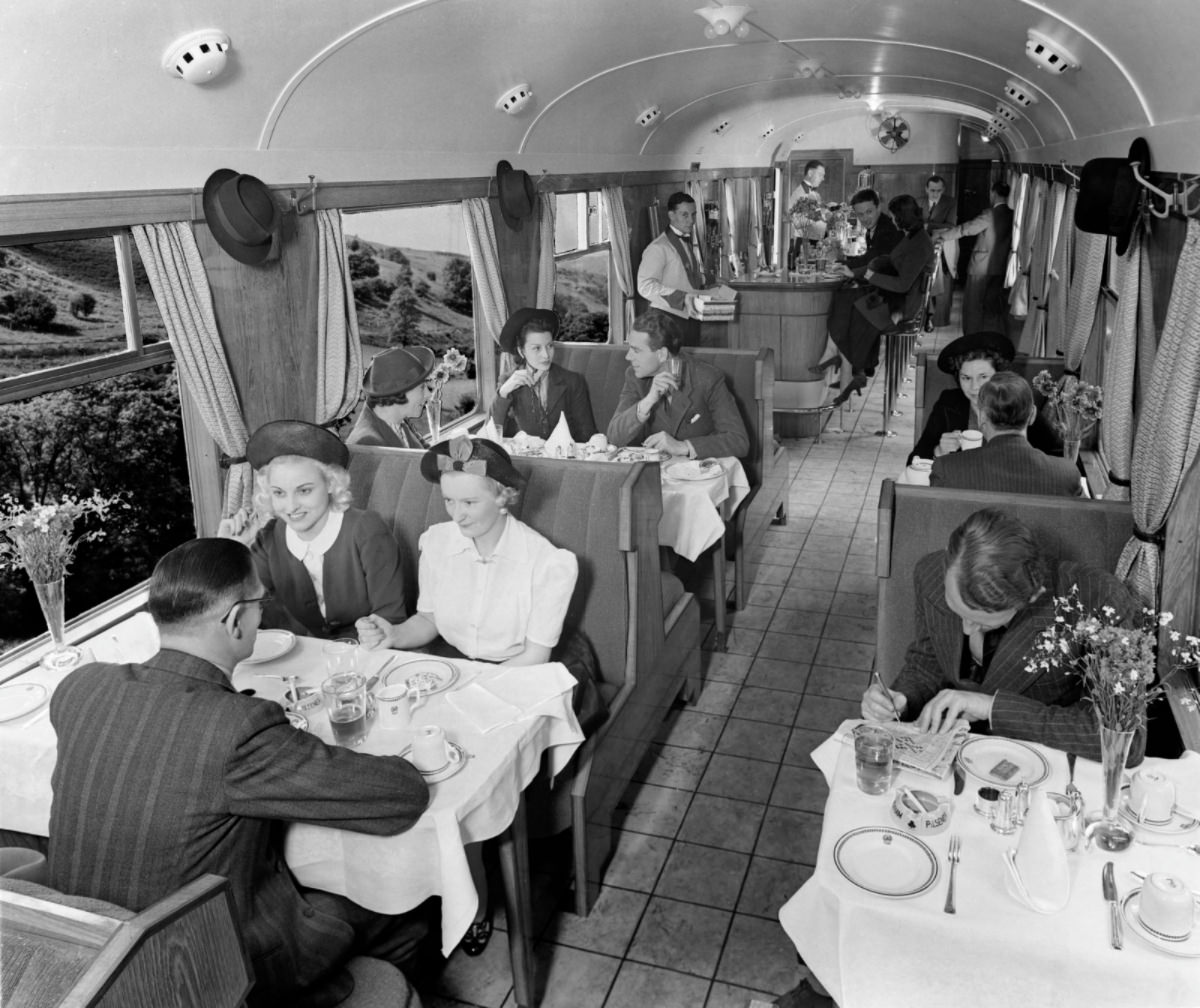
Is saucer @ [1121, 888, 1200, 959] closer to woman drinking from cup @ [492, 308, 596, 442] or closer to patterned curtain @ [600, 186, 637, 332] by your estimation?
woman drinking from cup @ [492, 308, 596, 442]

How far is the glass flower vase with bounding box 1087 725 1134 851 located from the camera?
227 centimetres

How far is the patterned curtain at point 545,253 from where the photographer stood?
7.63m

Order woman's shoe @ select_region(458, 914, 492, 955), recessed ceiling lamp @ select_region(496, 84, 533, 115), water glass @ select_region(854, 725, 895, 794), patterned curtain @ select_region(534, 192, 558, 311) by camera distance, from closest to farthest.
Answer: water glass @ select_region(854, 725, 895, 794), woman's shoe @ select_region(458, 914, 492, 955), recessed ceiling lamp @ select_region(496, 84, 533, 115), patterned curtain @ select_region(534, 192, 558, 311)

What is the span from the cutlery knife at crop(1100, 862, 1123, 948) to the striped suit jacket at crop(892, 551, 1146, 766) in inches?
15.4

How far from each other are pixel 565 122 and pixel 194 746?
619 cm

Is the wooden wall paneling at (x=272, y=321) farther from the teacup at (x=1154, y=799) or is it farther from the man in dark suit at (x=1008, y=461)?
the teacup at (x=1154, y=799)

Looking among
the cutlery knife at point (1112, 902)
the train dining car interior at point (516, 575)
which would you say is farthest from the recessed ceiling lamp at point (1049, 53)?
the cutlery knife at point (1112, 902)

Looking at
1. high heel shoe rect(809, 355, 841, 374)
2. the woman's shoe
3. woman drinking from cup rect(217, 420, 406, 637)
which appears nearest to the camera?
the woman's shoe

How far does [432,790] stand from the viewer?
2.52 metres

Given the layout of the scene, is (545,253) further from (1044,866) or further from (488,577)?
(1044,866)

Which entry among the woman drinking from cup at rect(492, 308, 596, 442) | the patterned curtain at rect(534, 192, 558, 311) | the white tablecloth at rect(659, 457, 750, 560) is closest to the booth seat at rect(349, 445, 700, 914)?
the white tablecloth at rect(659, 457, 750, 560)

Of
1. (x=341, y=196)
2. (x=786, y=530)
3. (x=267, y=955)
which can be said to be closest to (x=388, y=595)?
(x=267, y=955)

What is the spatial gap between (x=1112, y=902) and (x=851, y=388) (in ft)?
26.9

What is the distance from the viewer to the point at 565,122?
24.4 feet
